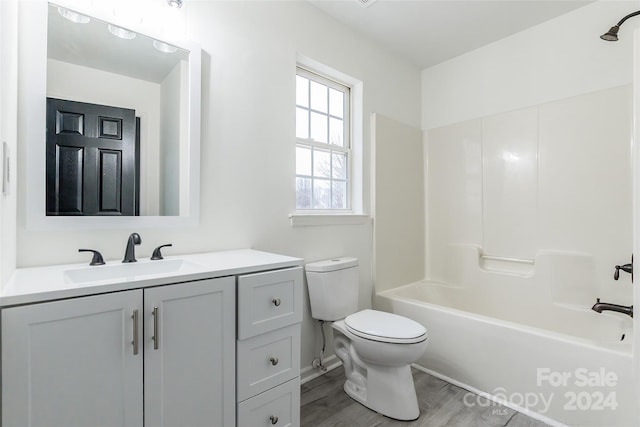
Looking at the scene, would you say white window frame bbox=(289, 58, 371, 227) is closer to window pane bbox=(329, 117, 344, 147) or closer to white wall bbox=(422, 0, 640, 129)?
window pane bbox=(329, 117, 344, 147)

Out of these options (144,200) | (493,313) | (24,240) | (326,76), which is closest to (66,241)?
(24,240)

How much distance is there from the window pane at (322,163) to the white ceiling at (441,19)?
1003mm

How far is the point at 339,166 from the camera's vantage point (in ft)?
8.18

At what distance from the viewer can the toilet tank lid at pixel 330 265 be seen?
2.00 m

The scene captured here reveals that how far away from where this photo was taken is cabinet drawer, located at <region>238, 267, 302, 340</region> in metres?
1.19

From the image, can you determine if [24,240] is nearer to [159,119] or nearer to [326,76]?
[159,119]

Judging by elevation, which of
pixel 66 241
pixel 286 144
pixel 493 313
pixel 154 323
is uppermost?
pixel 286 144

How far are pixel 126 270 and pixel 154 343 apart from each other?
1.34 feet

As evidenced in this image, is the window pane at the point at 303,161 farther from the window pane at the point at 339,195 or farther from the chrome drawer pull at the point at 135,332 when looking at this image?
the chrome drawer pull at the point at 135,332

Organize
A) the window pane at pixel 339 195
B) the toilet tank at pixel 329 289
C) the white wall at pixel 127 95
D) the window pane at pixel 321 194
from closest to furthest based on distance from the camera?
1. the white wall at pixel 127 95
2. the toilet tank at pixel 329 289
3. the window pane at pixel 321 194
4. the window pane at pixel 339 195

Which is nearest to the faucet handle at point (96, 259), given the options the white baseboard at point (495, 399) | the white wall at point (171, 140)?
the white wall at point (171, 140)

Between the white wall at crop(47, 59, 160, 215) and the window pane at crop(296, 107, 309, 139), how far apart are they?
0.95 m

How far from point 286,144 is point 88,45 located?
3.48 feet

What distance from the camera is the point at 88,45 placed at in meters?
1.31
